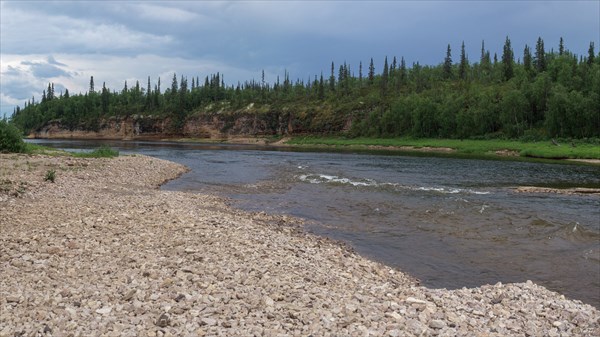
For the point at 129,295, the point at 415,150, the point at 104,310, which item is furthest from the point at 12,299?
the point at 415,150

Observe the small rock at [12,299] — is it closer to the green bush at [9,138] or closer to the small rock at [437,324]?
the small rock at [437,324]

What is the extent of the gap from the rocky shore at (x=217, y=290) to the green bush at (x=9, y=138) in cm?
3106

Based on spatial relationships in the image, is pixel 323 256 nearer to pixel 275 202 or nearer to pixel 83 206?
pixel 83 206

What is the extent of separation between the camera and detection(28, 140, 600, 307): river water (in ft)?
50.5

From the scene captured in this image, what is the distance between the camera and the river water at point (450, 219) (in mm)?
15383

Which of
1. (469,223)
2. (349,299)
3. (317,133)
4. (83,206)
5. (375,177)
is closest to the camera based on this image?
(349,299)

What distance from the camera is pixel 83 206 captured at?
791 inches

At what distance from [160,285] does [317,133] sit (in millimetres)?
157163

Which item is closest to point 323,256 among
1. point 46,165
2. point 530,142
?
point 46,165

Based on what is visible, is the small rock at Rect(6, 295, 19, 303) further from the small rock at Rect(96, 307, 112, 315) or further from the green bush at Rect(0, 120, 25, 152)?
the green bush at Rect(0, 120, 25, 152)

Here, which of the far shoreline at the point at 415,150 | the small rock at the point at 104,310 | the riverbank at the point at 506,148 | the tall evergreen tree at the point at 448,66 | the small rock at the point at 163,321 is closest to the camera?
the small rock at the point at 163,321

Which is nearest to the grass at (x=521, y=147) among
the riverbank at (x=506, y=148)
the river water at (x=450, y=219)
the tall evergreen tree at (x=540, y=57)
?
the riverbank at (x=506, y=148)

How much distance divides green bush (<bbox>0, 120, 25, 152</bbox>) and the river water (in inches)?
685

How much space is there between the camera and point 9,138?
144ft
